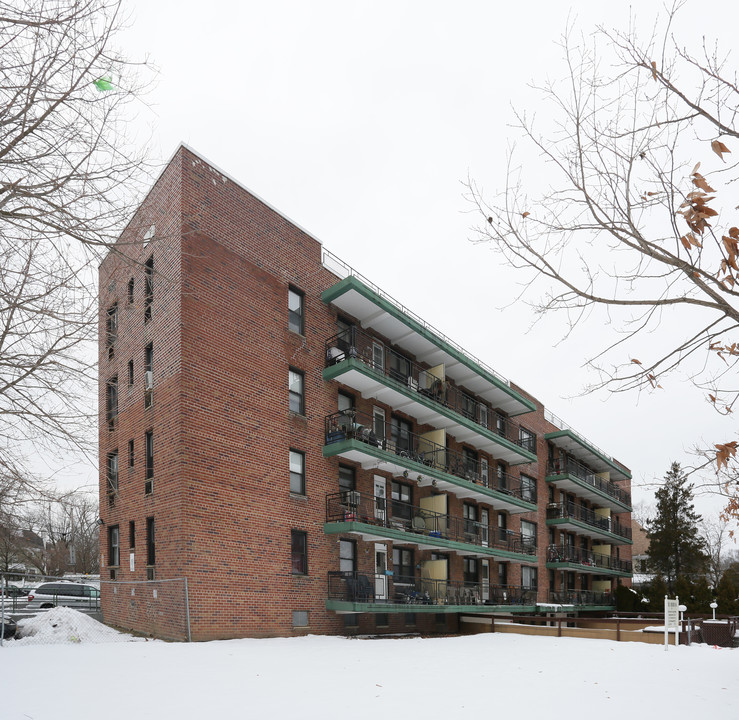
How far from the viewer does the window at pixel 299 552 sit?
802 inches

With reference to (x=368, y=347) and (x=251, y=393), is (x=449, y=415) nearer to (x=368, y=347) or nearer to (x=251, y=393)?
(x=368, y=347)

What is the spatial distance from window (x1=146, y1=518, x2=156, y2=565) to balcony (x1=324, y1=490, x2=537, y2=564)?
557cm

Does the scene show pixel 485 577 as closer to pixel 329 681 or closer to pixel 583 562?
pixel 583 562

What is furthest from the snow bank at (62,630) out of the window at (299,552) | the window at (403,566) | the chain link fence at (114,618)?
the window at (403,566)

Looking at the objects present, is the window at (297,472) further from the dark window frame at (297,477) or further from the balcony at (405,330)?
the balcony at (405,330)

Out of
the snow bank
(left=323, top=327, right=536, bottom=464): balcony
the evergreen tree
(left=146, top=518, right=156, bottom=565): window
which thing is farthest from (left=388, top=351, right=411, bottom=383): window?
the evergreen tree

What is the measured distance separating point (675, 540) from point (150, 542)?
154 ft

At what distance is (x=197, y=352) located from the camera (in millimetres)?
18703

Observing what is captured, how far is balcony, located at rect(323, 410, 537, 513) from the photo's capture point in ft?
73.4

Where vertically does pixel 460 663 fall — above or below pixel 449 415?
below

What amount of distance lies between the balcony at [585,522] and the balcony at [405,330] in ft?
34.5

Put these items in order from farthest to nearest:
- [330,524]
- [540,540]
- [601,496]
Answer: [601,496] < [540,540] < [330,524]

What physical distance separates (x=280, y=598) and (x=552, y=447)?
94.3 ft

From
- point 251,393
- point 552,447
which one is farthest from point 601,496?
point 251,393
